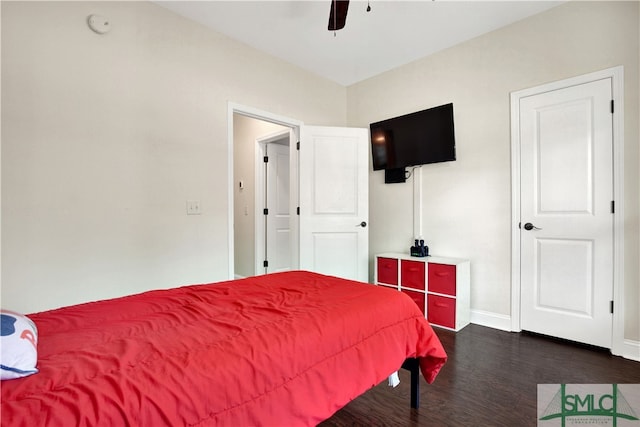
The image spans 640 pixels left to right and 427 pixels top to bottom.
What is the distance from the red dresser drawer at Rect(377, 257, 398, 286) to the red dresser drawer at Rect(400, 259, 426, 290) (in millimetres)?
76

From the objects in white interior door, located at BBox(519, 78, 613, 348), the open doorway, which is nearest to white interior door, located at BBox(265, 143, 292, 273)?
the open doorway

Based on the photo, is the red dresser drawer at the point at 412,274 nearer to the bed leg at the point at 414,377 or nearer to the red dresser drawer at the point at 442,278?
the red dresser drawer at the point at 442,278

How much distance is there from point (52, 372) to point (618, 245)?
3.18 meters

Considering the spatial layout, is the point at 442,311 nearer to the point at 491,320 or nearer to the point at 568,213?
the point at 491,320

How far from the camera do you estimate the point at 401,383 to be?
1.88 metres

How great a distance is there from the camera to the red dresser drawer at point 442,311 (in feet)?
9.07

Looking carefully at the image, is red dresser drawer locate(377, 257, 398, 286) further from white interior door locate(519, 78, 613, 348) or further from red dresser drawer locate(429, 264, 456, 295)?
white interior door locate(519, 78, 613, 348)

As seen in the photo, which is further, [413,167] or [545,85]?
[413,167]

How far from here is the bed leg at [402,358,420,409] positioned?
156 centimetres

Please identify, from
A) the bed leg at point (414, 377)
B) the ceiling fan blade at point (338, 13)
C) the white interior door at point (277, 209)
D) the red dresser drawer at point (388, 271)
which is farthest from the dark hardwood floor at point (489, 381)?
the white interior door at point (277, 209)

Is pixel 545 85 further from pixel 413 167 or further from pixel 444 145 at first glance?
pixel 413 167

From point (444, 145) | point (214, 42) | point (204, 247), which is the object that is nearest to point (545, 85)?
point (444, 145)

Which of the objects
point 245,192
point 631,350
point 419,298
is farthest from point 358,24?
point 631,350

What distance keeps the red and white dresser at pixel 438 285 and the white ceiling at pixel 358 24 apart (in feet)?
6.93
